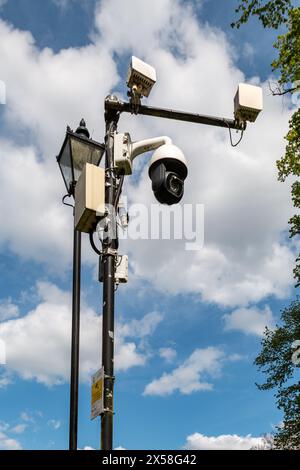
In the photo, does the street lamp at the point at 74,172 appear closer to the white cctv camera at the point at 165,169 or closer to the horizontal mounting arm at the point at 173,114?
the horizontal mounting arm at the point at 173,114

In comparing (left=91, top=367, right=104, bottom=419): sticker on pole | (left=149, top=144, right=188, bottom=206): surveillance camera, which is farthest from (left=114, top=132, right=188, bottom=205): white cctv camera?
(left=91, top=367, right=104, bottom=419): sticker on pole

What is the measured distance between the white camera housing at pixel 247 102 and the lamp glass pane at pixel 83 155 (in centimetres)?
175

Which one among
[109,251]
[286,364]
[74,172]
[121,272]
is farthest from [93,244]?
[286,364]

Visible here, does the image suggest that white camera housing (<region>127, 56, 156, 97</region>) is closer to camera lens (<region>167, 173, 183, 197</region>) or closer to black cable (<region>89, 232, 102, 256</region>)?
camera lens (<region>167, 173, 183, 197</region>)

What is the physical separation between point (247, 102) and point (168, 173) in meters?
1.75

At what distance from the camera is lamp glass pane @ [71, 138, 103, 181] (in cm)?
722

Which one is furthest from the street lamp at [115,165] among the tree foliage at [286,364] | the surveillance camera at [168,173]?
the tree foliage at [286,364]

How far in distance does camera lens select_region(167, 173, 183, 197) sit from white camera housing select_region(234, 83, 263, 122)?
161 centimetres

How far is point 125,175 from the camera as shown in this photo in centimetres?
659

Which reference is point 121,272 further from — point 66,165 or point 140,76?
point 140,76

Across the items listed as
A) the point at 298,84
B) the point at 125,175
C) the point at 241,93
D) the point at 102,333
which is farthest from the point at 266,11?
the point at 102,333
